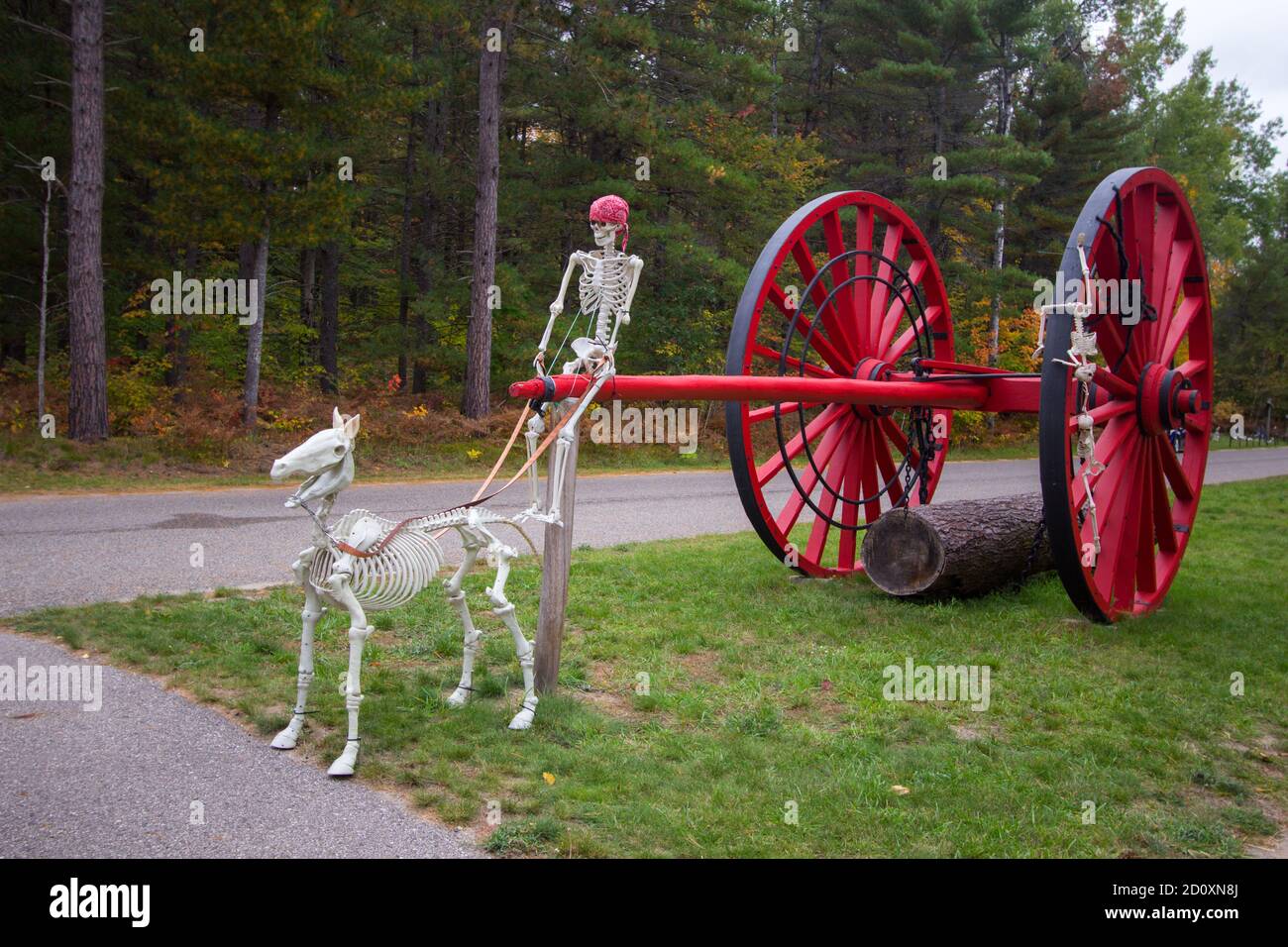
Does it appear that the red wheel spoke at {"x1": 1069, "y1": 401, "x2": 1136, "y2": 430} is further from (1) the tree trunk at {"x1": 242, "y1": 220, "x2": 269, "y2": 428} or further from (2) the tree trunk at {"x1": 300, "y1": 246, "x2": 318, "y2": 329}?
(2) the tree trunk at {"x1": 300, "y1": 246, "x2": 318, "y2": 329}

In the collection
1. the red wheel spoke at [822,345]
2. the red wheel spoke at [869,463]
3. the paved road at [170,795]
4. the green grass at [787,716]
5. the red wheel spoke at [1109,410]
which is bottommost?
the paved road at [170,795]

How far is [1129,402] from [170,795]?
6354mm

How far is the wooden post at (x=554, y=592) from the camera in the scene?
5.32 metres

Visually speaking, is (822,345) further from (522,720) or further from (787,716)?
(522,720)

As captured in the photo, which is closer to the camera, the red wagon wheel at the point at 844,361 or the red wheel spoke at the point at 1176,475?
the red wagon wheel at the point at 844,361

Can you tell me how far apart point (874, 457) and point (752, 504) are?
4.99ft

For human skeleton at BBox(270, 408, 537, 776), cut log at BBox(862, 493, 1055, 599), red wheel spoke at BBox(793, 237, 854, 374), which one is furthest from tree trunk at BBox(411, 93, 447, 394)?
human skeleton at BBox(270, 408, 537, 776)

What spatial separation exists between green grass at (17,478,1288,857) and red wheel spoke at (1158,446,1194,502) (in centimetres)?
83

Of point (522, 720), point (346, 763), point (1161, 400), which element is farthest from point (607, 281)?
point (1161, 400)

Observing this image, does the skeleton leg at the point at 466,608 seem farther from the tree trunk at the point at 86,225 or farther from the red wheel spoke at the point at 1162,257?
the tree trunk at the point at 86,225

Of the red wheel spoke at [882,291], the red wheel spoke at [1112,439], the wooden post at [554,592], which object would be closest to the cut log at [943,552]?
the red wheel spoke at [1112,439]

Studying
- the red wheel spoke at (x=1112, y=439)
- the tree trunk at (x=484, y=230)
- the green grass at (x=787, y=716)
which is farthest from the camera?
the tree trunk at (x=484, y=230)

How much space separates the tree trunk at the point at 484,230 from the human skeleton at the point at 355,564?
12611 mm

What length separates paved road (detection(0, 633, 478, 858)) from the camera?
375 centimetres
